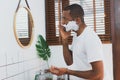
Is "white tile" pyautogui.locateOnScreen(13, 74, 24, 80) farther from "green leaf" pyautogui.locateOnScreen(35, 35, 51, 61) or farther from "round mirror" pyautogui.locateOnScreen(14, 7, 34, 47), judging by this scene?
"green leaf" pyautogui.locateOnScreen(35, 35, 51, 61)

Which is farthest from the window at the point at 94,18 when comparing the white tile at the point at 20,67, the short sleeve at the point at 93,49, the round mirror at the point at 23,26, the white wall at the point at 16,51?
the short sleeve at the point at 93,49

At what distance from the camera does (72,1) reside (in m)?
2.86

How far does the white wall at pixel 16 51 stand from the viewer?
193 centimetres

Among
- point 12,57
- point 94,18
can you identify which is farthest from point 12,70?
point 94,18

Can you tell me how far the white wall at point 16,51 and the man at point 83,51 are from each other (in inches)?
20.7

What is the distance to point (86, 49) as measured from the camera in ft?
5.47

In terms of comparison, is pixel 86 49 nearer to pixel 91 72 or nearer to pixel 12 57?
pixel 91 72

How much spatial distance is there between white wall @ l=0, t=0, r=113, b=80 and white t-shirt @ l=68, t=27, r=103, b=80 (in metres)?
0.61

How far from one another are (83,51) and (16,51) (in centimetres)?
73

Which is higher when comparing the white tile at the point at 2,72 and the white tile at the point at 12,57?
the white tile at the point at 12,57

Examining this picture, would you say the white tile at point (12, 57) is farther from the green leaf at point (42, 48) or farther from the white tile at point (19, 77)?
the green leaf at point (42, 48)

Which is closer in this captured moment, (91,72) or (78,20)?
(91,72)

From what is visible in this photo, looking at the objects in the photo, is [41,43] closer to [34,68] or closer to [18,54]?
[34,68]

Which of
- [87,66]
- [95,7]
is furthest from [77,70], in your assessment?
[95,7]
